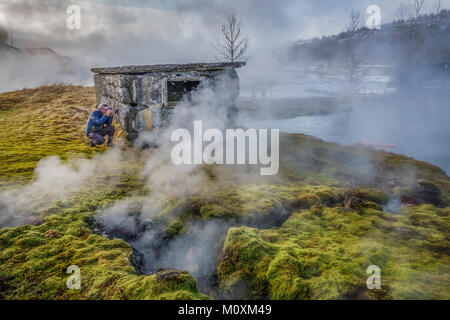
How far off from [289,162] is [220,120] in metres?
2.40

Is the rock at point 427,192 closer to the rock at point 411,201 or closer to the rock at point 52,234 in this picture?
the rock at point 411,201

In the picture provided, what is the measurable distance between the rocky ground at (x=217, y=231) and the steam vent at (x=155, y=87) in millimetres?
1102

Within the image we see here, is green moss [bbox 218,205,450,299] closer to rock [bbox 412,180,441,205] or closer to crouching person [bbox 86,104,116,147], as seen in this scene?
rock [bbox 412,180,441,205]

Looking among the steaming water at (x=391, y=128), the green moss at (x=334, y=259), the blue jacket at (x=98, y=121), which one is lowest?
the green moss at (x=334, y=259)

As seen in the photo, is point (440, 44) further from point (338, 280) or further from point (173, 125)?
point (338, 280)

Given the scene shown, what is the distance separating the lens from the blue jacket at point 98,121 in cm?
758

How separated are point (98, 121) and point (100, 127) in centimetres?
21

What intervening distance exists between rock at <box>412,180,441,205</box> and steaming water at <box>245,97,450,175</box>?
4434 mm

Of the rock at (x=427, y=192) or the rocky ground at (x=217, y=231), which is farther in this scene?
the rock at (x=427, y=192)

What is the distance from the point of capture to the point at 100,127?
7715mm

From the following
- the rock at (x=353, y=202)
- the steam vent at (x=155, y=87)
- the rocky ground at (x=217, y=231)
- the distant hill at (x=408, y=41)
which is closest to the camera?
the rocky ground at (x=217, y=231)

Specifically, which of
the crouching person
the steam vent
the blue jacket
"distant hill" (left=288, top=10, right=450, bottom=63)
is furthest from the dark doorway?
"distant hill" (left=288, top=10, right=450, bottom=63)

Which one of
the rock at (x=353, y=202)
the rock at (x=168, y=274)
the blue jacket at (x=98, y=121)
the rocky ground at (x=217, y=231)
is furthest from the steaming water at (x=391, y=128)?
the rock at (x=168, y=274)

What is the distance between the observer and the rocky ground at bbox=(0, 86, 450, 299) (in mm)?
2680
